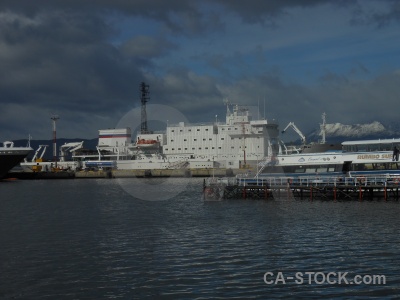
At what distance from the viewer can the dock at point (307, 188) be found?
157ft

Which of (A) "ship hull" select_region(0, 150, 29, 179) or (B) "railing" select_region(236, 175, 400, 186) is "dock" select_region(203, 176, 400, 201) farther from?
(A) "ship hull" select_region(0, 150, 29, 179)

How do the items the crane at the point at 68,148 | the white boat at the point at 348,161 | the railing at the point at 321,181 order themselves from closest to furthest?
1. the railing at the point at 321,181
2. the white boat at the point at 348,161
3. the crane at the point at 68,148

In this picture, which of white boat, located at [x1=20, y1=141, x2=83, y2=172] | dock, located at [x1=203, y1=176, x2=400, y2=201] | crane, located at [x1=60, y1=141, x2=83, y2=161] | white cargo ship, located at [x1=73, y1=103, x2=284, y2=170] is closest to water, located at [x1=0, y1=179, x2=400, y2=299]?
dock, located at [x1=203, y1=176, x2=400, y2=201]

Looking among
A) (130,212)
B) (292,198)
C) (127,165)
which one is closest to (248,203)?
(292,198)

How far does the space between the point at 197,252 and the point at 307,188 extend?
26.5 m

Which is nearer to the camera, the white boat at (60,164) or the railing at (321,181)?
the railing at (321,181)

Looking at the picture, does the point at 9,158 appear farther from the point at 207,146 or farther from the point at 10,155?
the point at 207,146

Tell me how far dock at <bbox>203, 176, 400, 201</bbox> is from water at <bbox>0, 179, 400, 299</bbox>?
576 centimetres

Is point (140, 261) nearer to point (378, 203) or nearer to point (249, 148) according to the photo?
point (378, 203)

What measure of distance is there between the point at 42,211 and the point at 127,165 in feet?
261

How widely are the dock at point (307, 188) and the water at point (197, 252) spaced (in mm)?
5755

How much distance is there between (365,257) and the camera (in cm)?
2334

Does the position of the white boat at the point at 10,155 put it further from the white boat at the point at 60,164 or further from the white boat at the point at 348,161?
the white boat at the point at 348,161

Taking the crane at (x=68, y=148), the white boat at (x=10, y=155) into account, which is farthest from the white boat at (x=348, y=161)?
the crane at (x=68, y=148)
